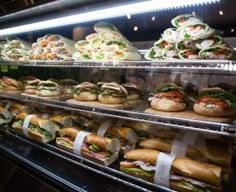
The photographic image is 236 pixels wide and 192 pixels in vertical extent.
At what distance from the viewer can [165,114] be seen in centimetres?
123

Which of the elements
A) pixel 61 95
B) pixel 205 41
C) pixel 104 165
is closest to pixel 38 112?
pixel 61 95

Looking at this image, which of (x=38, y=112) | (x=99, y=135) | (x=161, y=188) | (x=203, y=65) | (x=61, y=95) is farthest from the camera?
(x=38, y=112)

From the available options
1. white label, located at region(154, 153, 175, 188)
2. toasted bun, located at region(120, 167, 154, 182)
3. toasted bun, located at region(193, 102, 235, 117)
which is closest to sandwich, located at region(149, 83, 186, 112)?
toasted bun, located at region(193, 102, 235, 117)

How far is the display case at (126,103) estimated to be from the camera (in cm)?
117

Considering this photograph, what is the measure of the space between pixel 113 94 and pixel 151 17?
51cm

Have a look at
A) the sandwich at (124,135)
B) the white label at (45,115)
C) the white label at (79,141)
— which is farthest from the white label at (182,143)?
the white label at (45,115)

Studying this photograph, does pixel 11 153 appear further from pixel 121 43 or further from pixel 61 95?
pixel 121 43

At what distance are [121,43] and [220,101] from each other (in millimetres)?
660

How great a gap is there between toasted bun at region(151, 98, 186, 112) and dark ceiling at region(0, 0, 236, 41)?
452mm

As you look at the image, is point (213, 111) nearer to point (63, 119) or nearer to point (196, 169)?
point (196, 169)

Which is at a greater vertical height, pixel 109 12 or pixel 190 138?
pixel 109 12

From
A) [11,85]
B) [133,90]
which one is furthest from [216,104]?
[11,85]

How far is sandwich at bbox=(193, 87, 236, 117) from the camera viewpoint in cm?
112

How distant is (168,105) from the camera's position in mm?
1267
